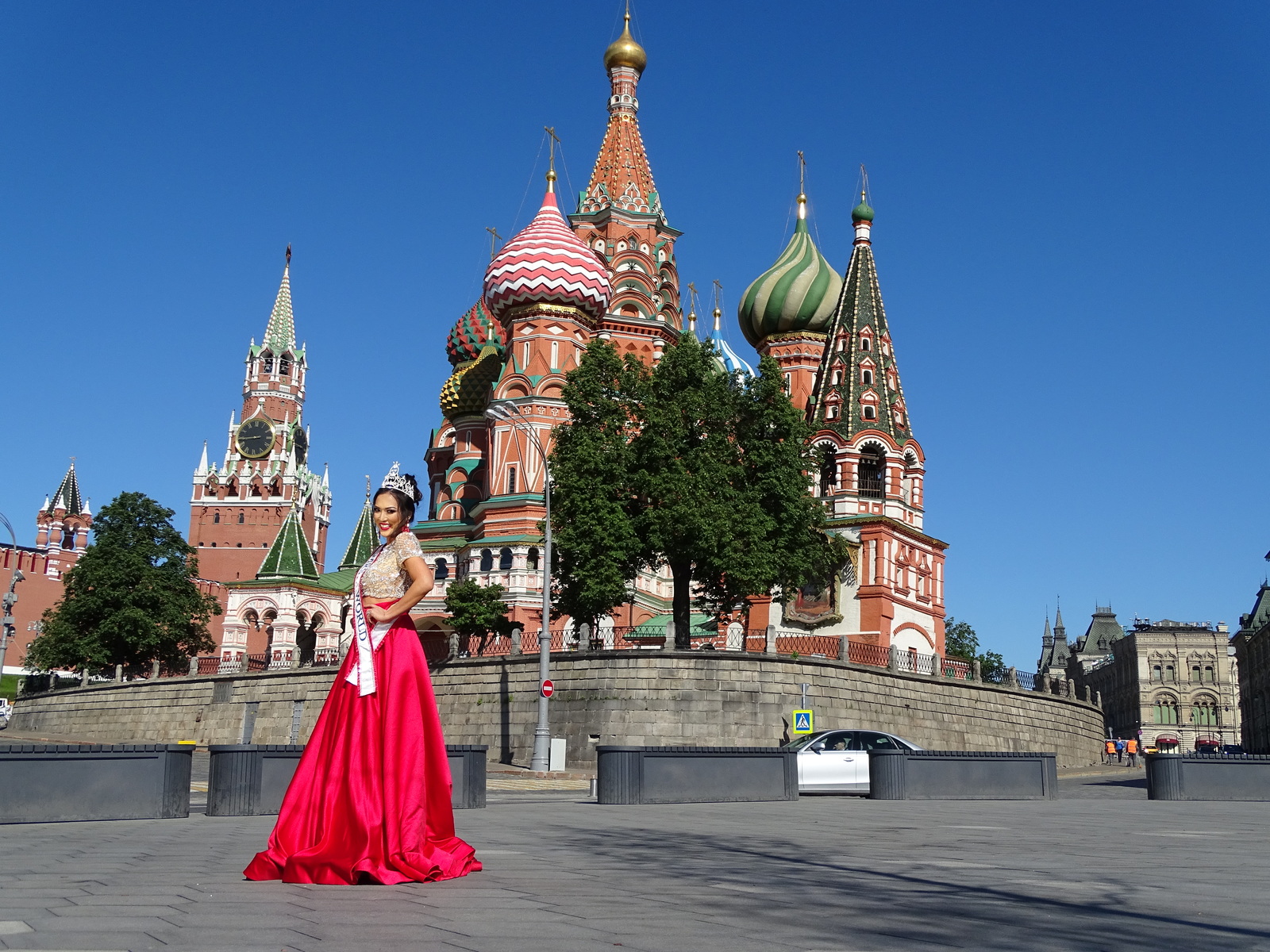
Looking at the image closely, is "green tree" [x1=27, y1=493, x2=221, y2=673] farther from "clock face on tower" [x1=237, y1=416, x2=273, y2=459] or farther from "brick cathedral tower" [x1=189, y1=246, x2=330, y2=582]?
"clock face on tower" [x1=237, y1=416, x2=273, y2=459]

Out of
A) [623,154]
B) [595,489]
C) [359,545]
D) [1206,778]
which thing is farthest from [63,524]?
[1206,778]

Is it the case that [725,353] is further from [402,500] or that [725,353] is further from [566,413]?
[402,500]

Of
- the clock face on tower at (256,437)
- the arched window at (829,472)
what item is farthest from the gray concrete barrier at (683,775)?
the clock face on tower at (256,437)

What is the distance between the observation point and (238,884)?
6.86 metres

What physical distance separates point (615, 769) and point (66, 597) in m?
46.6

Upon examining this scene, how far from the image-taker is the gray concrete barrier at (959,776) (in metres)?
18.2

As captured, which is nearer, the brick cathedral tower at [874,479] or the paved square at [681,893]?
the paved square at [681,893]

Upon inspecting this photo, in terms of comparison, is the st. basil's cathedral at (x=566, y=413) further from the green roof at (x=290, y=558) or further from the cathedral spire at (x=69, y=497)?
the cathedral spire at (x=69, y=497)

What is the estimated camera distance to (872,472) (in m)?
47.5

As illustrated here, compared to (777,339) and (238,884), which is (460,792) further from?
(777,339)

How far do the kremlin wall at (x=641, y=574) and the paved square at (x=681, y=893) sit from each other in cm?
2199

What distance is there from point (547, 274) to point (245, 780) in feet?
135

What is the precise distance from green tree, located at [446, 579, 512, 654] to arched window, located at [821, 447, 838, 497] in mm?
12673

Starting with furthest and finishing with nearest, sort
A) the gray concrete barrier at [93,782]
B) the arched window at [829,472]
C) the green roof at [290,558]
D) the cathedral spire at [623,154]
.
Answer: the green roof at [290,558]
the cathedral spire at [623,154]
the arched window at [829,472]
the gray concrete barrier at [93,782]
